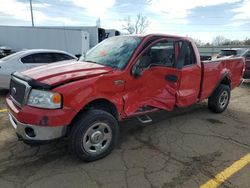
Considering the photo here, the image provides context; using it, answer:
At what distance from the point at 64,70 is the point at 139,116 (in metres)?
1.58

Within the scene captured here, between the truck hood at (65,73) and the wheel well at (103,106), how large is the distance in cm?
44

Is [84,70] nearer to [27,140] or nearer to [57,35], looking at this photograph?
[27,140]

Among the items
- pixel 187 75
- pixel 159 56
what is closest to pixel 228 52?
pixel 187 75

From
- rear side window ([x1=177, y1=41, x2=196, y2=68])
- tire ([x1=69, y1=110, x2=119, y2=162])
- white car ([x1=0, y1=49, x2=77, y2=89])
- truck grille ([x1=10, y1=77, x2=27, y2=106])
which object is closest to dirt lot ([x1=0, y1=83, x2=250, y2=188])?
tire ([x1=69, y1=110, x2=119, y2=162])

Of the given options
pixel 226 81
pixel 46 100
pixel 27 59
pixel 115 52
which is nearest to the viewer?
pixel 46 100

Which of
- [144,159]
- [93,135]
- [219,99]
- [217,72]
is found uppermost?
[217,72]

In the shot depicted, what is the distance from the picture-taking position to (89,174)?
362 cm

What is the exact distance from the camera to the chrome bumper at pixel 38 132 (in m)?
3.49

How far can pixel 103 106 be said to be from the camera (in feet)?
13.7

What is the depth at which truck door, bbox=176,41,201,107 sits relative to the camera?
518 cm

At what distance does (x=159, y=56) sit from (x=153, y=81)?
54 cm

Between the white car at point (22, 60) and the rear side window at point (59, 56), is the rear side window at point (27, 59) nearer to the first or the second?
the white car at point (22, 60)

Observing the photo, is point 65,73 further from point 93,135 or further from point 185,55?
point 185,55

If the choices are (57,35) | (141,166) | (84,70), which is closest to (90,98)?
(84,70)
